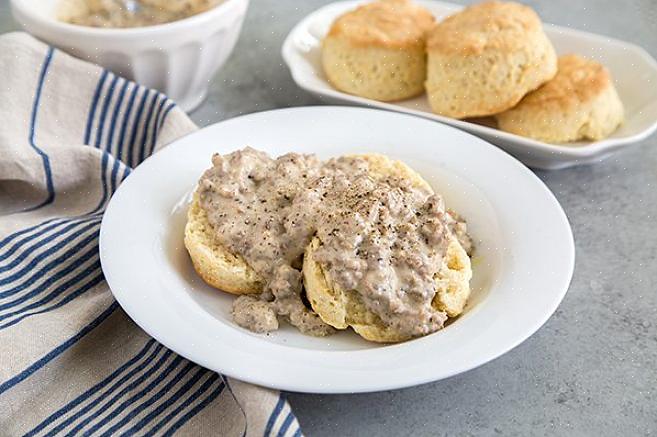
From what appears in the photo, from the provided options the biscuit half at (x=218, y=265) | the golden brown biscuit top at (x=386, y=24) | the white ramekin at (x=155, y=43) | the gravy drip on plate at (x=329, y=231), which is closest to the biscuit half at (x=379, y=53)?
the golden brown biscuit top at (x=386, y=24)

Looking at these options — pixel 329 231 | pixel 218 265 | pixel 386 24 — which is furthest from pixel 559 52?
pixel 218 265

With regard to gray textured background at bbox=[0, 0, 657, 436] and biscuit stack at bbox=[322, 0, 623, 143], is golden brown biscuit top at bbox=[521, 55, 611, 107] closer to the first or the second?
biscuit stack at bbox=[322, 0, 623, 143]

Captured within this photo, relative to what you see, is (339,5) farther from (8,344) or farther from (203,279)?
(8,344)

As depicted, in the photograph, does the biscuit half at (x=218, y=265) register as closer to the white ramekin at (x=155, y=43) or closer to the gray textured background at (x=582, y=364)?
the gray textured background at (x=582, y=364)

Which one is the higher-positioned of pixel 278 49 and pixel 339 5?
pixel 339 5

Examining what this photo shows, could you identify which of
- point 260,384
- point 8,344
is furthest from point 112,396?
point 260,384

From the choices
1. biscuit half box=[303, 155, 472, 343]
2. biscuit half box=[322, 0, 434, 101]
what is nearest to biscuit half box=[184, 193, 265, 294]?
biscuit half box=[303, 155, 472, 343]
